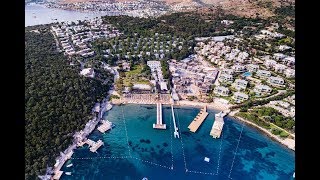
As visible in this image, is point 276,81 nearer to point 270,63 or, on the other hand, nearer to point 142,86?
point 270,63

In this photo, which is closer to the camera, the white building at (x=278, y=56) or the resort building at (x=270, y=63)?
the resort building at (x=270, y=63)

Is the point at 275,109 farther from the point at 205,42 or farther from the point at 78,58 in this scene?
the point at 78,58

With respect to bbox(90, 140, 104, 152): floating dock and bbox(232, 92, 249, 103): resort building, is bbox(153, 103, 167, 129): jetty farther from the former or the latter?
bbox(232, 92, 249, 103): resort building

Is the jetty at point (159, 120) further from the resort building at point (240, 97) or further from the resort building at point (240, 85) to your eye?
the resort building at point (240, 85)

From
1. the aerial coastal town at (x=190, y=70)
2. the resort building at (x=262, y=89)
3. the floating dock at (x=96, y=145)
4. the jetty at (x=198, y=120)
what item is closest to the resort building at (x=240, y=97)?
the aerial coastal town at (x=190, y=70)

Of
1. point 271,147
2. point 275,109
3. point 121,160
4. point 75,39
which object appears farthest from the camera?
point 75,39

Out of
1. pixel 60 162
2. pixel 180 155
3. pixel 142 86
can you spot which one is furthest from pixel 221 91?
pixel 60 162
